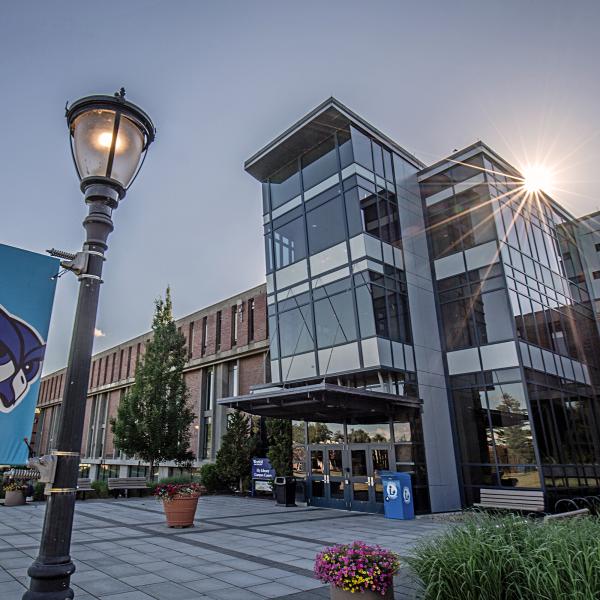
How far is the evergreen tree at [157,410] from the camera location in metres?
22.0

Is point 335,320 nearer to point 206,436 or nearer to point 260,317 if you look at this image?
point 260,317

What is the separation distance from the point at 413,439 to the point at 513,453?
329cm

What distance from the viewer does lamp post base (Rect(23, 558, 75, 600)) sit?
2840mm

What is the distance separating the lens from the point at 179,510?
11539 millimetres

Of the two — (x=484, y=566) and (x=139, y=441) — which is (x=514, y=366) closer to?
(x=484, y=566)

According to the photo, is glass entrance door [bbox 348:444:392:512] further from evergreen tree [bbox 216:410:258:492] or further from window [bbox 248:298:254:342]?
window [bbox 248:298:254:342]

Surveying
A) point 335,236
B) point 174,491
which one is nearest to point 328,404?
point 174,491

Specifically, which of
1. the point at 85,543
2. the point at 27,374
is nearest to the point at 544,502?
the point at 85,543

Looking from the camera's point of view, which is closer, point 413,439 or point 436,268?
point 413,439

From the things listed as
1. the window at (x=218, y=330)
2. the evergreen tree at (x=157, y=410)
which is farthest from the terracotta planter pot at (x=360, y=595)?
the window at (x=218, y=330)

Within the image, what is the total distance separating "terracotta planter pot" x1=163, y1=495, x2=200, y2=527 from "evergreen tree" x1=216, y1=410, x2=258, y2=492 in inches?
420

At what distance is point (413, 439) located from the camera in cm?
1599

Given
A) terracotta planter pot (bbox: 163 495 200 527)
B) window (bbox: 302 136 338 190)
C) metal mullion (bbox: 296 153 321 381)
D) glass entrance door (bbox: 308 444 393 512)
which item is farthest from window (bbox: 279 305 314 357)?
terracotta planter pot (bbox: 163 495 200 527)

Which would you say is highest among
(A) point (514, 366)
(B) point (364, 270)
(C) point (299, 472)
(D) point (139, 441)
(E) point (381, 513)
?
(B) point (364, 270)
